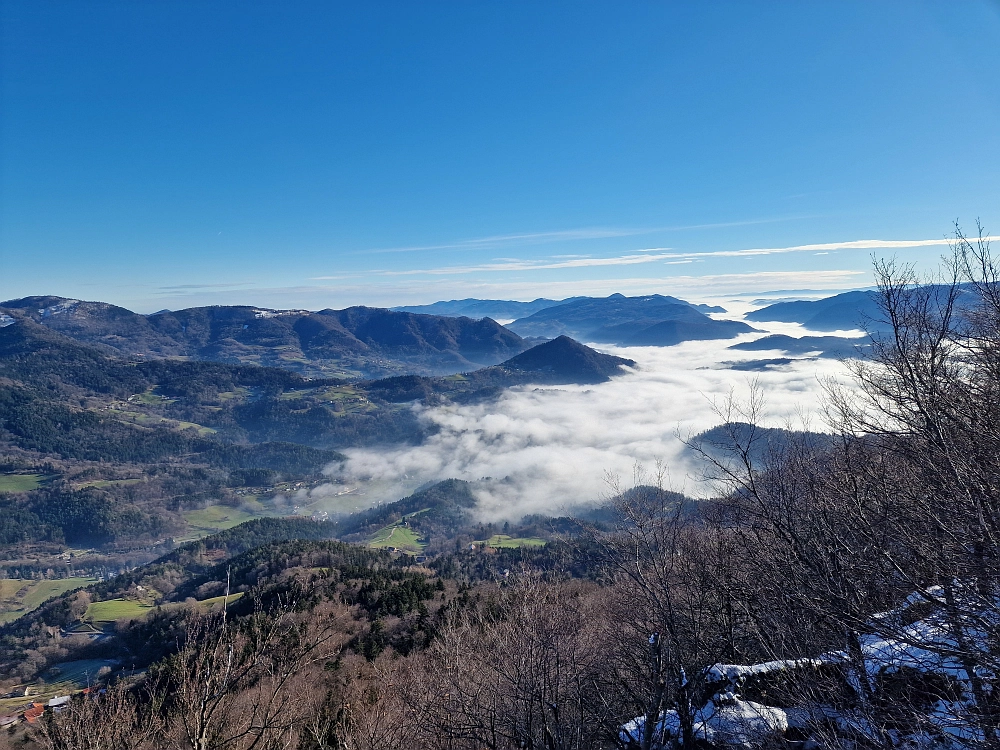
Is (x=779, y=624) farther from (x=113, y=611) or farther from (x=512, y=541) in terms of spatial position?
(x=512, y=541)

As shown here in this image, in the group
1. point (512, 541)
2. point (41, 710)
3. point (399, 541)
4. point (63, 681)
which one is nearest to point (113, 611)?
point (63, 681)

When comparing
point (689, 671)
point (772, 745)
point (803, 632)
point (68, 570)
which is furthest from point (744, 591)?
point (68, 570)

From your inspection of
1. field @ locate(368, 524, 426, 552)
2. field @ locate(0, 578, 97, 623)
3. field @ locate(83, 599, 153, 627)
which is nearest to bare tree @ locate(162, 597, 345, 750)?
field @ locate(83, 599, 153, 627)

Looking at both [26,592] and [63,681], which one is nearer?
[63,681]

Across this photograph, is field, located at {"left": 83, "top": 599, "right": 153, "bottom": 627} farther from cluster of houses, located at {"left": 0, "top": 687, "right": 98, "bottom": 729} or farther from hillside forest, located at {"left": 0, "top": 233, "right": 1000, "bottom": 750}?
hillside forest, located at {"left": 0, "top": 233, "right": 1000, "bottom": 750}

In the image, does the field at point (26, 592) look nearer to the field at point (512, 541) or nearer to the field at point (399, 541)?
the field at point (399, 541)

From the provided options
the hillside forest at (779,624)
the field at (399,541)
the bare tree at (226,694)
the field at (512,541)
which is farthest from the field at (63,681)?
the field at (512,541)

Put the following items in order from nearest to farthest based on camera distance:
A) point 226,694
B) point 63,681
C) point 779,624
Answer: point 779,624
point 226,694
point 63,681
